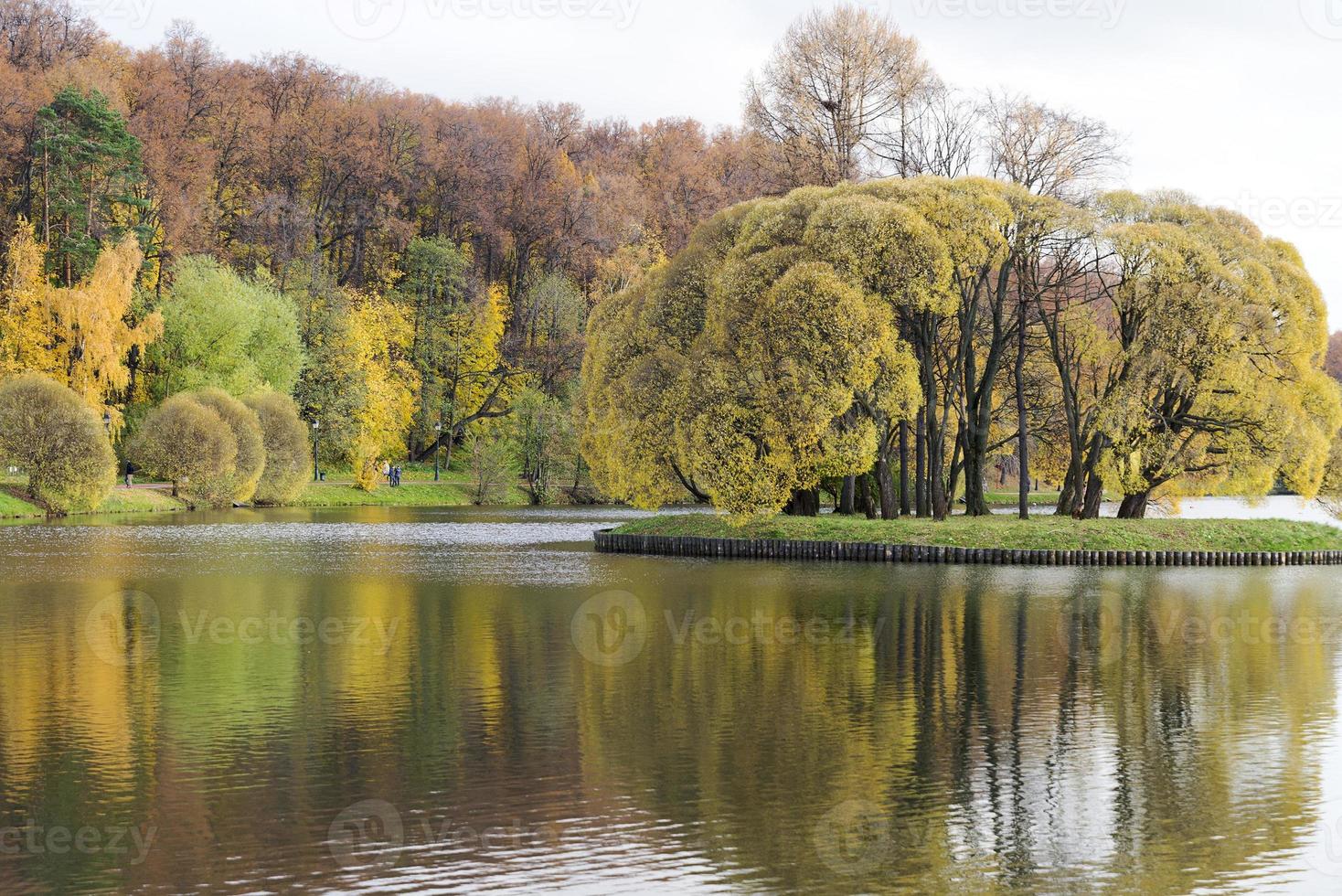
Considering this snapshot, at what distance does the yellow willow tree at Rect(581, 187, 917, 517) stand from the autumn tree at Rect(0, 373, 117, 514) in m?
23.5

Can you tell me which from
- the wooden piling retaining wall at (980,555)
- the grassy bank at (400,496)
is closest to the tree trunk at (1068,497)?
the wooden piling retaining wall at (980,555)

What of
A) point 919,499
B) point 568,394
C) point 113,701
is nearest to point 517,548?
point 919,499

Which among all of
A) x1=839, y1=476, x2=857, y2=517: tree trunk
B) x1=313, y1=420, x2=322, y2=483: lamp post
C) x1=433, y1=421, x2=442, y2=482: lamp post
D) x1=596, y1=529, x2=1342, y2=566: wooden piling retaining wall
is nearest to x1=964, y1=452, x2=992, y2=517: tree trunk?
x1=839, y1=476, x2=857, y2=517: tree trunk

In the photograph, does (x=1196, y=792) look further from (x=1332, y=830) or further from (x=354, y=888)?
(x=354, y=888)

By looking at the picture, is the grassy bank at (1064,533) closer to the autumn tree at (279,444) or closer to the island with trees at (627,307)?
the island with trees at (627,307)

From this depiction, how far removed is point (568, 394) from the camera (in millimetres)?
85250

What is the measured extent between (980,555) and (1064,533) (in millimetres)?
2505

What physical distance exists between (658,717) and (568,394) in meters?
69.7

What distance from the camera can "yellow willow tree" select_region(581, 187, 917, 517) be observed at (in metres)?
39.8

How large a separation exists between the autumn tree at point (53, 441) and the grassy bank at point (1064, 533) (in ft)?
89.7

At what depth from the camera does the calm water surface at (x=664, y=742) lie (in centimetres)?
1064

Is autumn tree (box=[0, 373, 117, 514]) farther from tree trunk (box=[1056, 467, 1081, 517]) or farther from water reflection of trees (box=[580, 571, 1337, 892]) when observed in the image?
water reflection of trees (box=[580, 571, 1337, 892])

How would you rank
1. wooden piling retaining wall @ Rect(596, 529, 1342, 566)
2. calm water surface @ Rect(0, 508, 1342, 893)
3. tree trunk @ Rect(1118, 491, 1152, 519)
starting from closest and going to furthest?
calm water surface @ Rect(0, 508, 1342, 893)
wooden piling retaining wall @ Rect(596, 529, 1342, 566)
tree trunk @ Rect(1118, 491, 1152, 519)

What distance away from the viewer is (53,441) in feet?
186
